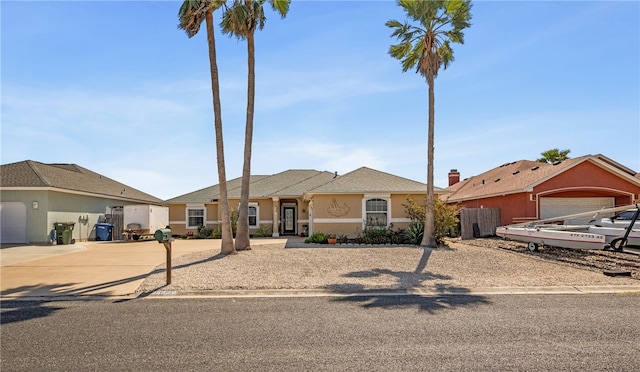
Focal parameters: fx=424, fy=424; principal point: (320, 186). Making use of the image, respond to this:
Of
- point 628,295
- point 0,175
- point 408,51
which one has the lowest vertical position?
point 628,295

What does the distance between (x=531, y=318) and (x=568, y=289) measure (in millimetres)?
3408

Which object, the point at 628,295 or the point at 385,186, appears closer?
the point at 628,295

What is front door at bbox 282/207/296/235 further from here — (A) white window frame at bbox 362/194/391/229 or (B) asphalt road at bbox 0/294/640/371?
(B) asphalt road at bbox 0/294/640/371

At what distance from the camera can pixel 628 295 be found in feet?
30.5

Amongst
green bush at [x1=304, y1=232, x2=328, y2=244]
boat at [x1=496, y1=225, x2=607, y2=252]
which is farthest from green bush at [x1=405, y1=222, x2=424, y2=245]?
green bush at [x1=304, y1=232, x2=328, y2=244]

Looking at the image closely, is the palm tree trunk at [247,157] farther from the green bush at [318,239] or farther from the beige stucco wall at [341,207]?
the beige stucco wall at [341,207]

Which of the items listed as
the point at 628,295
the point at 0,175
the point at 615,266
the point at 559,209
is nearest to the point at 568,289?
the point at 628,295

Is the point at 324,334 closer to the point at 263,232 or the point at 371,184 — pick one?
the point at 371,184

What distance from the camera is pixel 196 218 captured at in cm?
2944

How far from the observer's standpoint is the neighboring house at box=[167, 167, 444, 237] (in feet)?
Answer: 73.7

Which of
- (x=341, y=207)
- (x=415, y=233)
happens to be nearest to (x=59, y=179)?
(x=341, y=207)

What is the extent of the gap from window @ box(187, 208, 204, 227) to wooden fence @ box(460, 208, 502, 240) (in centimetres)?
1713

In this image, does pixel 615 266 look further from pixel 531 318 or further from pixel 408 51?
pixel 408 51

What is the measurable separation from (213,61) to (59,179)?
13.5 m
